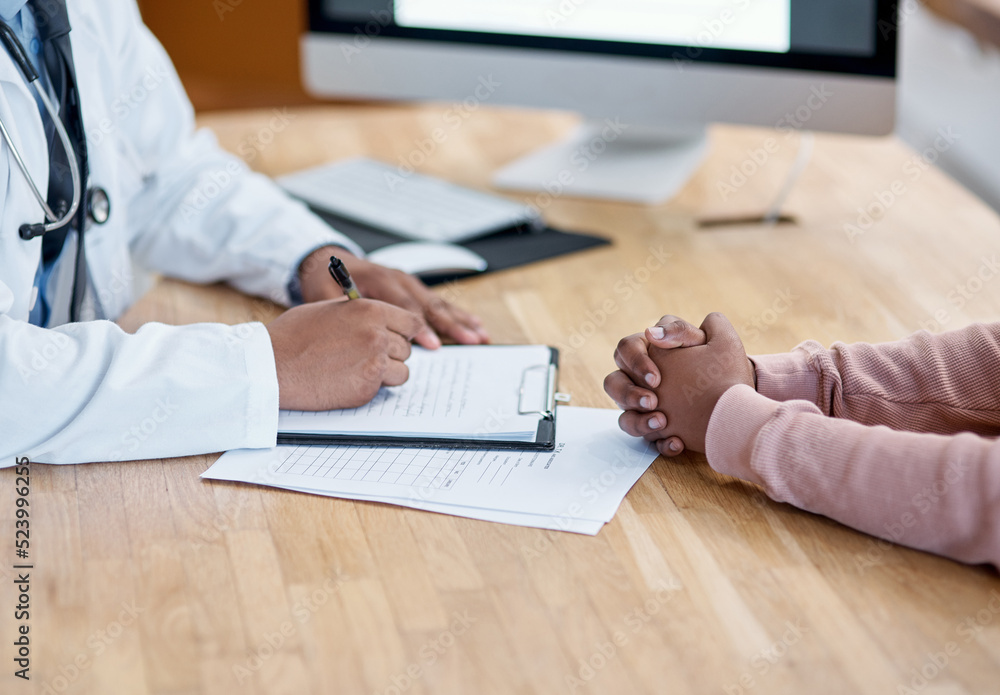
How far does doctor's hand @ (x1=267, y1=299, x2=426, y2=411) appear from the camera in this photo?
0.91m

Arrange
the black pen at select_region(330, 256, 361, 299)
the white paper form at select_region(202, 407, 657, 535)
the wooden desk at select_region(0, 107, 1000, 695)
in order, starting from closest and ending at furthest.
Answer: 1. the wooden desk at select_region(0, 107, 1000, 695)
2. the white paper form at select_region(202, 407, 657, 535)
3. the black pen at select_region(330, 256, 361, 299)

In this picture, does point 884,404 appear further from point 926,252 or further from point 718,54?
point 718,54

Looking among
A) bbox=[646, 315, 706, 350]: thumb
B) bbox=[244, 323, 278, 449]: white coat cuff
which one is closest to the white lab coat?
bbox=[244, 323, 278, 449]: white coat cuff

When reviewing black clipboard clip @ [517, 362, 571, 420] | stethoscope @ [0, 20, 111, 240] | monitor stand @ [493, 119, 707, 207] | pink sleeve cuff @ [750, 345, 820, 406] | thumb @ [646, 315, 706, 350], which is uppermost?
stethoscope @ [0, 20, 111, 240]

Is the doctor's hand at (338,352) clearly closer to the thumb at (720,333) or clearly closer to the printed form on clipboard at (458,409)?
the printed form on clipboard at (458,409)

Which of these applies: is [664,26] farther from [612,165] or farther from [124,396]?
[124,396]

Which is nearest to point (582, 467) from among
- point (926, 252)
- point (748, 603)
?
point (748, 603)

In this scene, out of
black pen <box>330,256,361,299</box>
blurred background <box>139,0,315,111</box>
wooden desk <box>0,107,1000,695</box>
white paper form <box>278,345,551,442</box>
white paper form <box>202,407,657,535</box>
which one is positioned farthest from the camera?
blurred background <box>139,0,315,111</box>

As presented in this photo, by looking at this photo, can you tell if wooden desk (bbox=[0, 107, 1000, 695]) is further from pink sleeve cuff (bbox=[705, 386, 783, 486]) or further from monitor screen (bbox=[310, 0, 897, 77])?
monitor screen (bbox=[310, 0, 897, 77])

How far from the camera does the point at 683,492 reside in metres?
0.81

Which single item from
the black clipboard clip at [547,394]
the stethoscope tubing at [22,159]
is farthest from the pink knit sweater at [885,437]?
the stethoscope tubing at [22,159]

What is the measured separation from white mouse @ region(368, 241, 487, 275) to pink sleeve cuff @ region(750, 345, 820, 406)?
0.46 metres

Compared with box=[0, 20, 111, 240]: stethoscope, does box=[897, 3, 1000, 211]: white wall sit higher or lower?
lower

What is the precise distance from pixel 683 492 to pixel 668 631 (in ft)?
0.58
